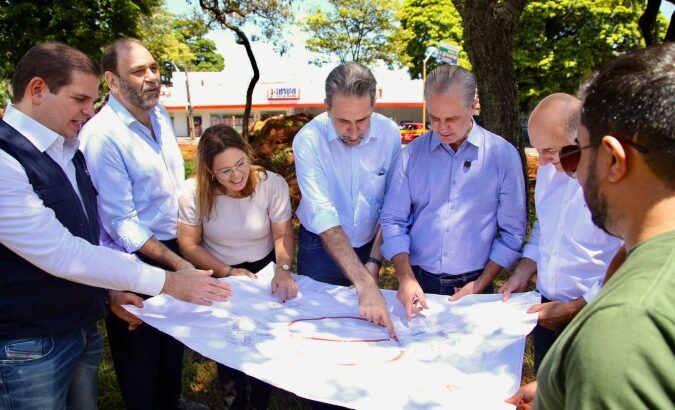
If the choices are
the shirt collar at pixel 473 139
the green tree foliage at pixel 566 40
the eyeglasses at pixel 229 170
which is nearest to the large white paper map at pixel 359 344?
the eyeglasses at pixel 229 170

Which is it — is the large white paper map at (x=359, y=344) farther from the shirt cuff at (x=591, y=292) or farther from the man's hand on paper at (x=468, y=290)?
the shirt cuff at (x=591, y=292)

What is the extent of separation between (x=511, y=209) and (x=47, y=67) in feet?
7.18

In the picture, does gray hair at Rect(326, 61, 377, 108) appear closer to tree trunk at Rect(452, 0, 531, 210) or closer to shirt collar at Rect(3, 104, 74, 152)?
shirt collar at Rect(3, 104, 74, 152)

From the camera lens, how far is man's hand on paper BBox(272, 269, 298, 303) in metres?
2.60

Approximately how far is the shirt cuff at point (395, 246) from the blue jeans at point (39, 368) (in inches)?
57.6

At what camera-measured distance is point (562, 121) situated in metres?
2.11

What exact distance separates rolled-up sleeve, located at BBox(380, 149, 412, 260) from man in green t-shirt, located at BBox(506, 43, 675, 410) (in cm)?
160

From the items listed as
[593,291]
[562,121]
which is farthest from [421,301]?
[562,121]

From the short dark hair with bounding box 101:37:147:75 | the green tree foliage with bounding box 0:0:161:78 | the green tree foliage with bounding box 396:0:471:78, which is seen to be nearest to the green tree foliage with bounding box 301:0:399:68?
the green tree foliage with bounding box 396:0:471:78

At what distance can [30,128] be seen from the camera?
191 centimetres

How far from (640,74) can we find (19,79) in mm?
2085

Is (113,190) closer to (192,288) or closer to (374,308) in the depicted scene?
(192,288)

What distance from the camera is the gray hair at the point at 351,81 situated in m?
2.50

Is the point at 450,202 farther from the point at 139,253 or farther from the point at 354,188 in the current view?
the point at 139,253
